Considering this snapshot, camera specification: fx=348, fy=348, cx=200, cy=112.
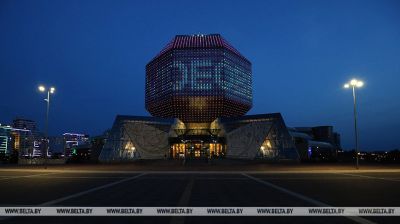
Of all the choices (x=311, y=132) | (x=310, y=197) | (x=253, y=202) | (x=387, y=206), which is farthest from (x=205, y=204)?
(x=311, y=132)

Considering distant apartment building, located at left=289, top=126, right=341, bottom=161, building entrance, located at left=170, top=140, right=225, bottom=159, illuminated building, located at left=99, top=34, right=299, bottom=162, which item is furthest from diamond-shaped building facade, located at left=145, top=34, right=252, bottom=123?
building entrance, located at left=170, top=140, right=225, bottom=159

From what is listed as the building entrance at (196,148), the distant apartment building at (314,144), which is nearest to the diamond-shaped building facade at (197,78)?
the distant apartment building at (314,144)

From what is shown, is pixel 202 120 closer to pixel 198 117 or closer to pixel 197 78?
pixel 198 117

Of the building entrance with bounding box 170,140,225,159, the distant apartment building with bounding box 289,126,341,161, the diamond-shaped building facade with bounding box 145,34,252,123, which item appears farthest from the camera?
the diamond-shaped building facade with bounding box 145,34,252,123

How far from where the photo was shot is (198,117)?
434 feet

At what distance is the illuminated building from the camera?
7594cm

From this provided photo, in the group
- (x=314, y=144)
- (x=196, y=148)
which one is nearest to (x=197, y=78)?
(x=196, y=148)

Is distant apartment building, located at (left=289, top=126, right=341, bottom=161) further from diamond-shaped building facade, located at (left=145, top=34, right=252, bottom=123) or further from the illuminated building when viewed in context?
diamond-shaped building facade, located at (left=145, top=34, right=252, bottom=123)

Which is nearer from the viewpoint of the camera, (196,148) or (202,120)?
(196,148)

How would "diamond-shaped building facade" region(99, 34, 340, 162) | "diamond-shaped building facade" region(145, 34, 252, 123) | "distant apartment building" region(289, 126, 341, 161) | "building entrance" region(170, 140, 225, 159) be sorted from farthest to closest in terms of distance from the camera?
"diamond-shaped building facade" region(145, 34, 252, 123) < "building entrance" region(170, 140, 225, 159) < "distant apartment building" region(289, 126, 341, 161) < "diamond-shaped building facade" region(99, 34, 340, 162)

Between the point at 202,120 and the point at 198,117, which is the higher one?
the point at 198,117

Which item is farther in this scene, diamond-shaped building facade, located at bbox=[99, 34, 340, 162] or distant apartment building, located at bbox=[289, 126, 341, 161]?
distant apartment building, located at bbox=[289, 126, 341, 161]

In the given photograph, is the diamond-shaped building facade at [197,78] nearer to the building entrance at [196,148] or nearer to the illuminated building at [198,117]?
the illuminated building at [198,117]

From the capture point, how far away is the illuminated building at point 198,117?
7594cm
